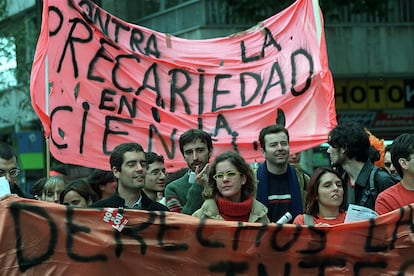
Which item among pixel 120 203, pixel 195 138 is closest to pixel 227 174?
pixel 120 203

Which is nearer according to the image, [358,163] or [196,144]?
[358,163]

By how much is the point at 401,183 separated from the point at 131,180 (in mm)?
1771

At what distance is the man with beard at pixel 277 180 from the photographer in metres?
7.76

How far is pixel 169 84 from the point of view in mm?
9289

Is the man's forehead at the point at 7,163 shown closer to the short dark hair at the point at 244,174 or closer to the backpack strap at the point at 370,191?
the short dark hair at the point at 244,174

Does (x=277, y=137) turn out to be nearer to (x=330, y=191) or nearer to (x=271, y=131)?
(x=271, y=131)

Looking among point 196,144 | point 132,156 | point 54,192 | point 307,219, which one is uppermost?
point 196,144

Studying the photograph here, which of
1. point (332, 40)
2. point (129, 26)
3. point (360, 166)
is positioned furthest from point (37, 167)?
point (360, 166)

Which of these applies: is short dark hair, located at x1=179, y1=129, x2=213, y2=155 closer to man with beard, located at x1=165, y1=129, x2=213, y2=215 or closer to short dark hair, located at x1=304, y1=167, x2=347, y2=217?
man with beard, located at x1=165, y1=129, x2=213, y2=215

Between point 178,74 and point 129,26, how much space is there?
0.63m

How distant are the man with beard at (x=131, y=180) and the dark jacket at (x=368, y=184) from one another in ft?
4.39

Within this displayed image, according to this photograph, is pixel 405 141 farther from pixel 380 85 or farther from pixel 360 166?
pixel 380 85

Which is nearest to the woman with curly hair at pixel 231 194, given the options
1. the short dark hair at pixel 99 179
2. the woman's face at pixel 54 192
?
the short dark hair at pixel 99 179

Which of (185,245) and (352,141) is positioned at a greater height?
(352,141)
